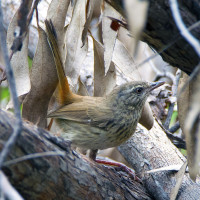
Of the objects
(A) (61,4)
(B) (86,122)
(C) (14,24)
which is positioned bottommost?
(B) (86,122)

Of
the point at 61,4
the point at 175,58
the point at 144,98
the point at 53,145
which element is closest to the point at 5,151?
the point at 53,145

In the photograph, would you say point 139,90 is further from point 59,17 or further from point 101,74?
point 59,17

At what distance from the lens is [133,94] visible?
3961 mm

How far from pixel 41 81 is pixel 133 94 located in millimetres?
1136

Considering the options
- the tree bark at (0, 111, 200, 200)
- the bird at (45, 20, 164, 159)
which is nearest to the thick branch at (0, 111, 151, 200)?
the tree bark at (0, 111, 200, 200)

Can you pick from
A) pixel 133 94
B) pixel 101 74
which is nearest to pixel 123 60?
pixel 101 74

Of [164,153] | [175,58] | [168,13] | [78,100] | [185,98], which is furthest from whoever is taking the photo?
[78,100]

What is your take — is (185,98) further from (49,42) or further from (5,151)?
(5,151)

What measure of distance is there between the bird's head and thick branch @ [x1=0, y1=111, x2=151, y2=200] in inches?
45.6

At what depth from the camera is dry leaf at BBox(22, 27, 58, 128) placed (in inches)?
134

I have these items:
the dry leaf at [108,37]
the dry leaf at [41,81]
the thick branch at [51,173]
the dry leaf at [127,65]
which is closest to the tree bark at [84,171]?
the thick branch at [51,173]

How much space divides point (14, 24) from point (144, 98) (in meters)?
1.66

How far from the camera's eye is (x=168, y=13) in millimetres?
2127

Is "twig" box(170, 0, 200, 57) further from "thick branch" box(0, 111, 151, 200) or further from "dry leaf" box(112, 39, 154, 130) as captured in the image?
"dry leaf" box(112, 39, 154, 130)
